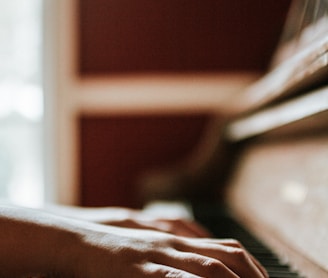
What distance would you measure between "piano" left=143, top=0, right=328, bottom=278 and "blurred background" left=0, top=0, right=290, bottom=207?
90 cm

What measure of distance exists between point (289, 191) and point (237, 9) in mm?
1849

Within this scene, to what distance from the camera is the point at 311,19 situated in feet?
3.95

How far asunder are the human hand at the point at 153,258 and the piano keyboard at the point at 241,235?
171mm

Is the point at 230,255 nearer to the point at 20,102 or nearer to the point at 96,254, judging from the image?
the point at 96,254

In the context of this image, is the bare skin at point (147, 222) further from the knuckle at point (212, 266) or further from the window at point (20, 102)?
the window at point (20, 102)

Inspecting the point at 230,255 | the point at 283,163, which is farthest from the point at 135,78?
the point at 230,255

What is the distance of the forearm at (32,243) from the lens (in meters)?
0.57

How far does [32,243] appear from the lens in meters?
0.59

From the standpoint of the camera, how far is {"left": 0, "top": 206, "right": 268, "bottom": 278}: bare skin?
562 mm

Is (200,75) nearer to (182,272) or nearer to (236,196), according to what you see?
(236,196)

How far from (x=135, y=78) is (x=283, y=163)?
1.66 m

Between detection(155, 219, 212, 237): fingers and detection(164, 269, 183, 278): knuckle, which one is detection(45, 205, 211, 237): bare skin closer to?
detection(155, 219, 212, 237): fingers

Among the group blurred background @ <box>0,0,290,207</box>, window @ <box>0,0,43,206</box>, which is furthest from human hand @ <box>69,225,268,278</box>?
window @ <box>0,0,43,206</box>

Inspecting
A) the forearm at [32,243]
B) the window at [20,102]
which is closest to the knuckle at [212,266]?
the forearm at [32,243]
